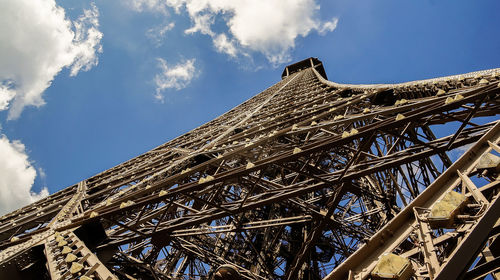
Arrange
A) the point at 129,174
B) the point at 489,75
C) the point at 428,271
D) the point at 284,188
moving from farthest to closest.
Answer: the point at 129,174 < the point at 284,188 < the point at 489,75 < the point at 428,271

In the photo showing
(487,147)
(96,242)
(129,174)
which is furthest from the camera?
(129,174)

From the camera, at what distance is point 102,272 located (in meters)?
3.71

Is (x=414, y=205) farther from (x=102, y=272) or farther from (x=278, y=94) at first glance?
(x=278, y=94)

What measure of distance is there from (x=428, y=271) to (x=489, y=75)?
4.74 m

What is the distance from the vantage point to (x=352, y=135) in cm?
491

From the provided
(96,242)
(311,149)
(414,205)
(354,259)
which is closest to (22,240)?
(96,242)

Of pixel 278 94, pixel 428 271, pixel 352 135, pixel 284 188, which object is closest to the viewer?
pixel 428 271

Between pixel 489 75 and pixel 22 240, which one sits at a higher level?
pixel 489 75

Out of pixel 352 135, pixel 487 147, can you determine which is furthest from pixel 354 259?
pixel 352 135

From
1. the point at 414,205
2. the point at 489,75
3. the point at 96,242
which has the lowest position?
the point at 414,205

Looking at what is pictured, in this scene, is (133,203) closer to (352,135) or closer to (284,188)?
(284,188)

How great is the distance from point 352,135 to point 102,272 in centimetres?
372

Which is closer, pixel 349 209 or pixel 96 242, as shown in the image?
pixel 96 242

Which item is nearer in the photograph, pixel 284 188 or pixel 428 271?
pixel 428 271
